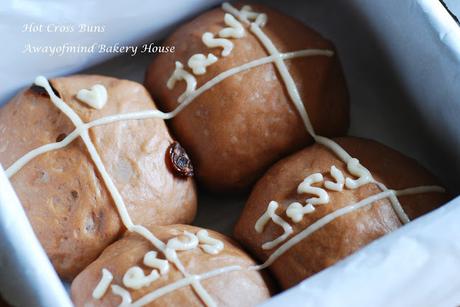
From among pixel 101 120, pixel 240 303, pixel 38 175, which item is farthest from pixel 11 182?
pixel 240 303

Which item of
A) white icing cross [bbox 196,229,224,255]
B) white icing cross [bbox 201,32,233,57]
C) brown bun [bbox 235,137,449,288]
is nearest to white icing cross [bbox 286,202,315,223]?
brown bun [bbox 235,137,449,288]

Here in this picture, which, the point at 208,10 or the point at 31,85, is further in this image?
the point at 208,10

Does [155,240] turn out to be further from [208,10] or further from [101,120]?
[208,10]

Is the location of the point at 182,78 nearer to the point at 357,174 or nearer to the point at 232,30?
the point at 232,30

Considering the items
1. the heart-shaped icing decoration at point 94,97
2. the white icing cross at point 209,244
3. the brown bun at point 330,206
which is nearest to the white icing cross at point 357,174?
the brown bun at point 330,206

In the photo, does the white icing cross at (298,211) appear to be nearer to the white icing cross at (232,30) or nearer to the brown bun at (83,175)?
the brown bun at (83,175)

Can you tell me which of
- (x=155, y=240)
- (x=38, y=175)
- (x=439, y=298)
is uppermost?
(x=38, y=175)
